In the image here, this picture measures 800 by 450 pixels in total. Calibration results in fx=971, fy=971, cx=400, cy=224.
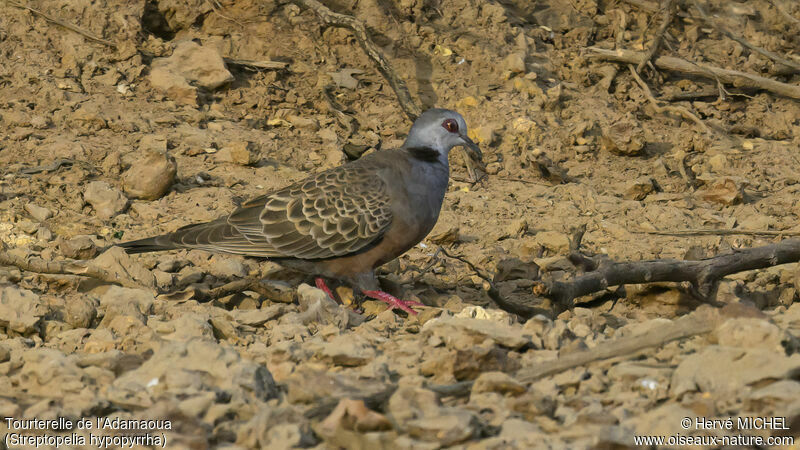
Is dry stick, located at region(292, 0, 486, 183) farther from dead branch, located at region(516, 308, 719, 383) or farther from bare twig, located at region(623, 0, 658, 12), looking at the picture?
dead branch, located at region(516, 308, 719, 383)

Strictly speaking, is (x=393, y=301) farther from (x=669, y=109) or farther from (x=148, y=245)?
(x=669, y=109)

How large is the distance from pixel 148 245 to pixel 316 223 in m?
0.94

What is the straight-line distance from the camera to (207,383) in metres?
3.54

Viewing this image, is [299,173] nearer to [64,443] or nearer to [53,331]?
[53,331]

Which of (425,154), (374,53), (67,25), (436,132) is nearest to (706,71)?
(374,53)

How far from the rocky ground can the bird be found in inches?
11.5

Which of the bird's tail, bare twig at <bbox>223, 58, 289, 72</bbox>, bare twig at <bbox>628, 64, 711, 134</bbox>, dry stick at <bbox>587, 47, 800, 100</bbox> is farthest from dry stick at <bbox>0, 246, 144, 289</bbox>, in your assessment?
dry stick at <bbox>587, 47, 800, 100</bbox>

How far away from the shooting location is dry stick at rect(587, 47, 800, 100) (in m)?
8.73

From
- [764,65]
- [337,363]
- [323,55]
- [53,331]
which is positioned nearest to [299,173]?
[323,55]

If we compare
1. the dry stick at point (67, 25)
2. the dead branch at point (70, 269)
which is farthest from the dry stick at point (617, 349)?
the dry stick at point (67, 25)

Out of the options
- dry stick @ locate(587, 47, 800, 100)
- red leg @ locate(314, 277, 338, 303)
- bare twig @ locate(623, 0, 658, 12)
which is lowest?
dry stick @ locate(587, 47, 800, 100)

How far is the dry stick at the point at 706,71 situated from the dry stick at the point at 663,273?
3.90m

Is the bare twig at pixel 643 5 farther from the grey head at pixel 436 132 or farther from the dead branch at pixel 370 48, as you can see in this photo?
the grey head at pixel 436 132

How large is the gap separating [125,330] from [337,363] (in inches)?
42.8
